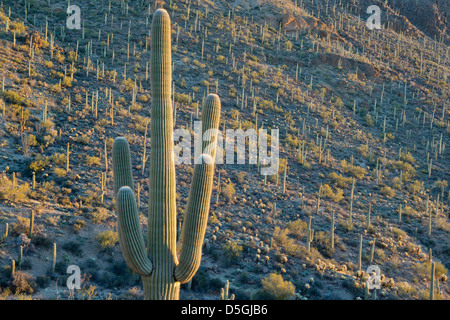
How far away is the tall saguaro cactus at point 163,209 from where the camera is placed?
9.33 meters

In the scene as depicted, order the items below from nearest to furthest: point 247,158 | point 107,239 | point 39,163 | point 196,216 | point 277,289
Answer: point 196,216, point 277,289, point 107,239, point 39,163, point 247,158

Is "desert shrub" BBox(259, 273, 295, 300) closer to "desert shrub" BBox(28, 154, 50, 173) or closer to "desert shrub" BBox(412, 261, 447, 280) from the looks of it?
"desert shrub" BBox(412, 261, 447, 280)

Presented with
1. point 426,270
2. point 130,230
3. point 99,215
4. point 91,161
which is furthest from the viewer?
point 91,161

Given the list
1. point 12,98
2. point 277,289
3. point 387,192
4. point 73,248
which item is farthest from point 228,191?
point 12,98

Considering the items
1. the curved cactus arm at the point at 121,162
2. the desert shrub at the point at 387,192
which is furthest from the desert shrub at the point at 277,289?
the desert shrub at the point at 387,192

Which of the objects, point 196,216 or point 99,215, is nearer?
point 196,216

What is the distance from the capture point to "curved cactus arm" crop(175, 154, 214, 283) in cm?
945

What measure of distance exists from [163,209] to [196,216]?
80cm

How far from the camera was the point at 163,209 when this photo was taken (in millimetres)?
9812

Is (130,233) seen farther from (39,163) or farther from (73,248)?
(39,163)
